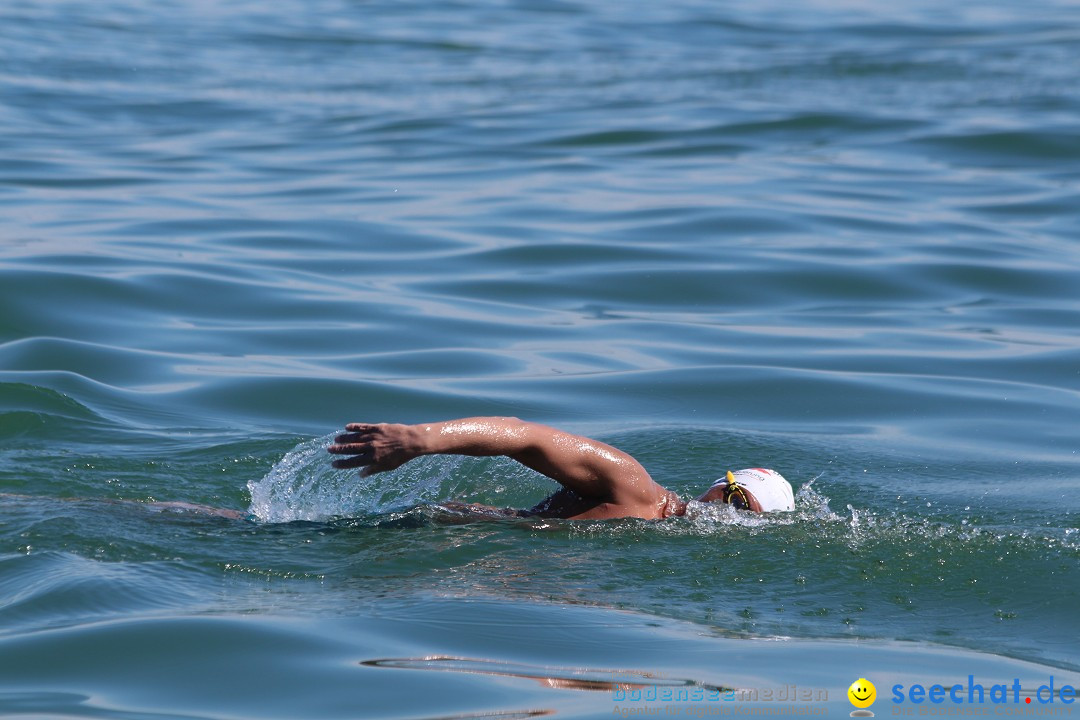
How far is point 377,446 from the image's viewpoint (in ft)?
22.4

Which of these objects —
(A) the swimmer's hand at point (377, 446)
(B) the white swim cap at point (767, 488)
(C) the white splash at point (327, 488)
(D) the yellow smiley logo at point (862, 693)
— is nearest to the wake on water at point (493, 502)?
(C) the white splash at point (327, 488)

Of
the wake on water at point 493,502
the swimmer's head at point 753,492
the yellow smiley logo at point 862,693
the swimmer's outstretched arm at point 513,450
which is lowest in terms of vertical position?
the yellow smiley logo at point 862,693

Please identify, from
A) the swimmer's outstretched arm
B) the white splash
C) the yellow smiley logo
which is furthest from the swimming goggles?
the yellow smiley logo

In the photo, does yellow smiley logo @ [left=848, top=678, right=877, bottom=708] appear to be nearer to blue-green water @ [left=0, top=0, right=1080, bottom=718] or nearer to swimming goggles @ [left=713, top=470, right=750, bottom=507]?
blue-green water @ [left=0, top=0, right=1080, bottom=718]

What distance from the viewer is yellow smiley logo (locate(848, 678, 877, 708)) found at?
581cm

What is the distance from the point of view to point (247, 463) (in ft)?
32.3

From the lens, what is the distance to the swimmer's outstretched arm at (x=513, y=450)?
6859mm

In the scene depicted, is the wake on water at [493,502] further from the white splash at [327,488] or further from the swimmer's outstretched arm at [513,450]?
the swimmer's outstretched arm at [513,450]

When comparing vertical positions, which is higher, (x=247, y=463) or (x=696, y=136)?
(x=696, y=136)

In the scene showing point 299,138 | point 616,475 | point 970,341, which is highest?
point 299,138

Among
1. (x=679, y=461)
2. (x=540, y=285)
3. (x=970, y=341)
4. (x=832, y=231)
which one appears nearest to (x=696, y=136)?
(x=832, y=231)

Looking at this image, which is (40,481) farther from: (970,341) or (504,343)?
(970,341)

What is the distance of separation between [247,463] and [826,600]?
13.5 feet

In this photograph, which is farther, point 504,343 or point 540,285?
point 540,285
